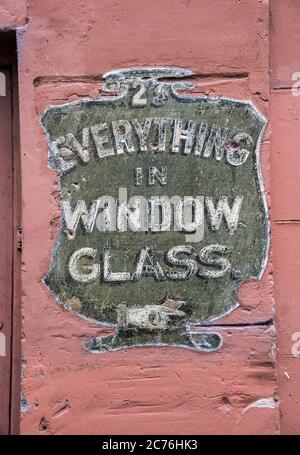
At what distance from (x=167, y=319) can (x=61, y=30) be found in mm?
1437

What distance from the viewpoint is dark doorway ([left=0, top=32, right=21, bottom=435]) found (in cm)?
310

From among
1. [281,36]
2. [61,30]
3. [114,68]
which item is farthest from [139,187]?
[281,36]

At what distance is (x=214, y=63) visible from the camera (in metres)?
2.91

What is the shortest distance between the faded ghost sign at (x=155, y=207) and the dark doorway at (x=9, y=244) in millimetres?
322

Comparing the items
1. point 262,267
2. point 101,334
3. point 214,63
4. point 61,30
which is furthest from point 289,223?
point 61,30

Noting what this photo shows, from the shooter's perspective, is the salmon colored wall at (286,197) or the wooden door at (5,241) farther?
the wooden door at (5,241)

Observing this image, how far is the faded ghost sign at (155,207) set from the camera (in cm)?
285

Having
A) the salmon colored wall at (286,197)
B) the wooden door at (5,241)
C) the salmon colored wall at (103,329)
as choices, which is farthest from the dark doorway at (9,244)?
the salmon colored wall at (286,197)

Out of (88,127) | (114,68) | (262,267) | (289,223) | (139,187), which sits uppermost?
(114,68)

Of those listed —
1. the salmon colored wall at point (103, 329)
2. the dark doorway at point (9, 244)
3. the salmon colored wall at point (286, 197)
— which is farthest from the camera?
the dark doorway at point (9, 244)

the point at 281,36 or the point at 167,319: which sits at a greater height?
the point at 281,36

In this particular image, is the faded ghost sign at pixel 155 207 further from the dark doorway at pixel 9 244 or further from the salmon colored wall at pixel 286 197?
the dark doorway at pixel 9 244

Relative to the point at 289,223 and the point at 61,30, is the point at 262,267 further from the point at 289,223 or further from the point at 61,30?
the point at 61,30

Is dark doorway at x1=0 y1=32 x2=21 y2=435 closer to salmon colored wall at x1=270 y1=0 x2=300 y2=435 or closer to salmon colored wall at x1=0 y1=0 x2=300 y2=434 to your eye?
salmon colored wall at x1=0 y1=0 x2=300 y2=434
